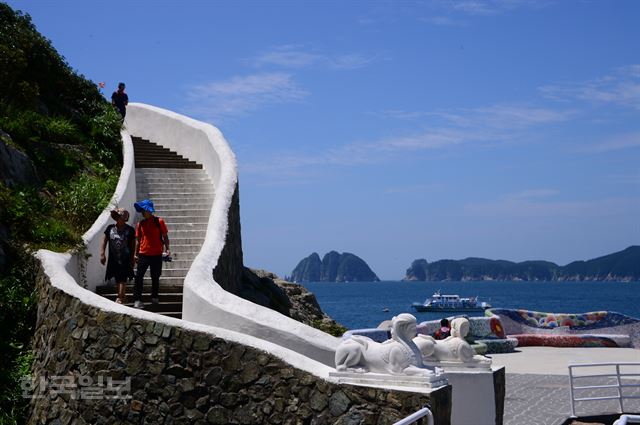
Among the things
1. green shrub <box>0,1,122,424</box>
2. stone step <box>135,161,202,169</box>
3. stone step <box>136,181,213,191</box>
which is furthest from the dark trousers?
stone step <box>135,161,202,169</box>

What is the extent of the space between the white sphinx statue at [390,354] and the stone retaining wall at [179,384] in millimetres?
231

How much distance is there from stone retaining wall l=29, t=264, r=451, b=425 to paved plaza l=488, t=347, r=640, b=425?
16.1ft

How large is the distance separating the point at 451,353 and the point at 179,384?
311 centimetres

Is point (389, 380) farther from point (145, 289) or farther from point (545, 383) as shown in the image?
point (545, 383)

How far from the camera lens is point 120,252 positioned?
1193 centimetres

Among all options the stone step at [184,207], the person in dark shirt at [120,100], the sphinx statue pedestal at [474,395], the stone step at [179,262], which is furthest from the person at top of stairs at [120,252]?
the person in dark shirt at [120,100]

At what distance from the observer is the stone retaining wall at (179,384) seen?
26.1 feet

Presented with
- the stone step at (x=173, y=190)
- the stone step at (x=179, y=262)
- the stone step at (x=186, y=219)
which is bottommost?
the stone step at (x=179, y=262)

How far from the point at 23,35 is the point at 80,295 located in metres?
12.8

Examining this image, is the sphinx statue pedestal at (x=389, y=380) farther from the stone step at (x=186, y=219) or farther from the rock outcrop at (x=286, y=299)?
the rock outcrop at (x=286, y=299)

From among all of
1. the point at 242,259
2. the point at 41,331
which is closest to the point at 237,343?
the point at 41,331

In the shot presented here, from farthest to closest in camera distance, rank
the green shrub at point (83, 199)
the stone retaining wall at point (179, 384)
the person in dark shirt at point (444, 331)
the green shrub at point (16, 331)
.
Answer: the person in dark shirt at point (444, 331)
the green shrub at point (83, 199)
the green shrub at point (16, 331)
the stone retaining wall at point (179, 384)

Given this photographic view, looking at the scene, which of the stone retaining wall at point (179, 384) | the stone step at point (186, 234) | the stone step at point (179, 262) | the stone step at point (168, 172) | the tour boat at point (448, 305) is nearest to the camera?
the stone retaining wall at point (179, 384)

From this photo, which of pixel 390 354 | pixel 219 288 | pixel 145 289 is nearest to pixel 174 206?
pixel 145 289
